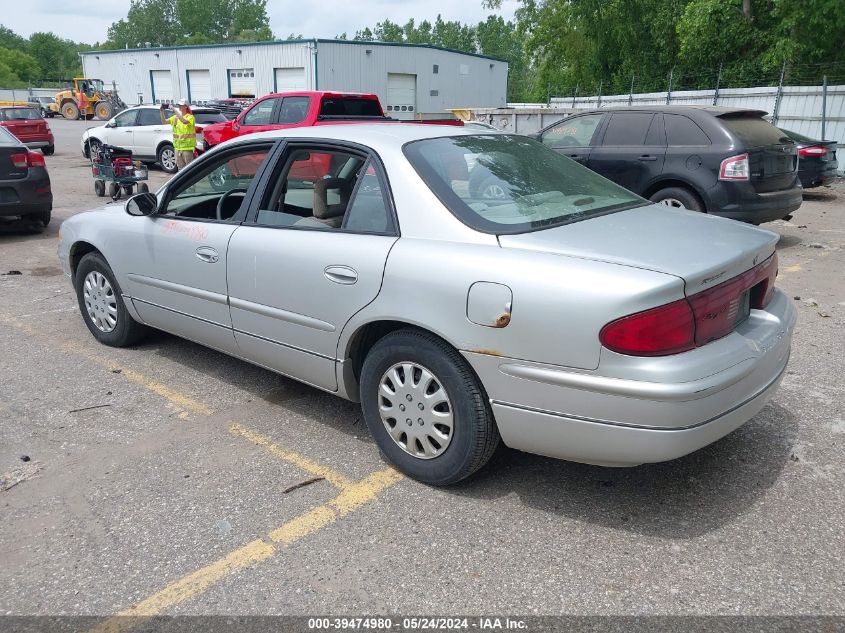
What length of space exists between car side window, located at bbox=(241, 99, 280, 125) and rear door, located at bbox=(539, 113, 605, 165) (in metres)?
6.10

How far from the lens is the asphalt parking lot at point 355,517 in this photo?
2.55 m

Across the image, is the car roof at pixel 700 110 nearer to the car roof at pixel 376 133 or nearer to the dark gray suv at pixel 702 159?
the dark gray suv at pixel 702 159

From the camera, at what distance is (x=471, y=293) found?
2857 millimetres

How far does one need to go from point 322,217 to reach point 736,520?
2.52m

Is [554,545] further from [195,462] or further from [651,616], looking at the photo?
[195,462]

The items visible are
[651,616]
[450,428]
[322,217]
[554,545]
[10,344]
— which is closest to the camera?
[651,616]

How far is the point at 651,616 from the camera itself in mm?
2416

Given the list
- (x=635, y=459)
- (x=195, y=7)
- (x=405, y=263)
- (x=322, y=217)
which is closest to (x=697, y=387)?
(x=635, y=459)

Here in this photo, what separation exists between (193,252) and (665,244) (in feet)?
8.83

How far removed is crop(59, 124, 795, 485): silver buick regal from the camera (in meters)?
2.62

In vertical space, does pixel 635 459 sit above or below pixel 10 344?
above

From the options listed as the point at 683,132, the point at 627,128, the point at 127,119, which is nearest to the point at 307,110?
the point at 627,128

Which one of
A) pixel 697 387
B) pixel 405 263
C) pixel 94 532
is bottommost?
pixel 94 532

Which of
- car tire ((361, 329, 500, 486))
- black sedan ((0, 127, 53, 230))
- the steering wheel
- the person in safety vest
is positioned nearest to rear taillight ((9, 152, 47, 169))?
black sedan ((0, 127, 53, 230))
